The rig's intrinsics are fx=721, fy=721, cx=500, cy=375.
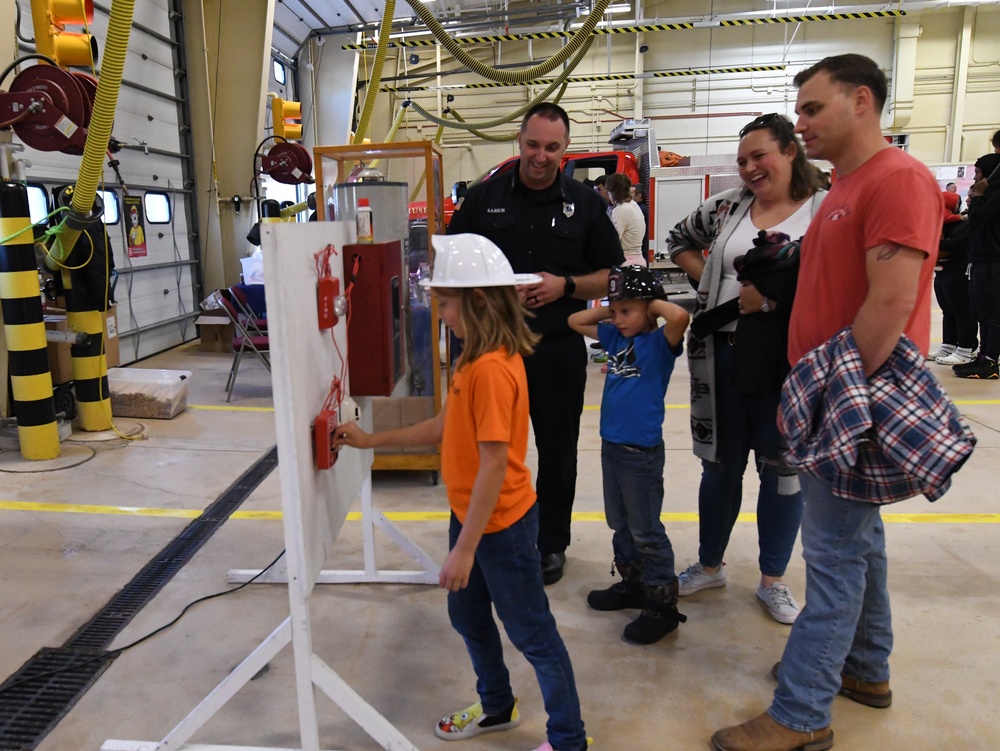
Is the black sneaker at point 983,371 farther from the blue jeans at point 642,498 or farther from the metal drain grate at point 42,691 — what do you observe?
the metal drain grate at point 42,691

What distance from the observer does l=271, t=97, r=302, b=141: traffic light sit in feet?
30.8

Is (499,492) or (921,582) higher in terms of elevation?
(499,492)

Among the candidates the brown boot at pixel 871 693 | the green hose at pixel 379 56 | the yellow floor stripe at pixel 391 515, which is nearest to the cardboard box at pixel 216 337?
the green hose at pixel 379 56

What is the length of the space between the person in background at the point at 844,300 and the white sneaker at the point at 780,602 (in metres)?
0.60

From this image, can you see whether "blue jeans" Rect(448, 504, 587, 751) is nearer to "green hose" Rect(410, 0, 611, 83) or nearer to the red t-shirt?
the red t-shirt

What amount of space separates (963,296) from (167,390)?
7.08m

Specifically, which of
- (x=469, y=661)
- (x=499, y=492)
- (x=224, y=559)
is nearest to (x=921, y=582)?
(x=469, y=661)

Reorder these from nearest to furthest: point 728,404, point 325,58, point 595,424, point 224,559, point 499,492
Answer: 1. point 499,492
2. point 728,404
3. point 224,559
4. point 595,424
5. point 325,58

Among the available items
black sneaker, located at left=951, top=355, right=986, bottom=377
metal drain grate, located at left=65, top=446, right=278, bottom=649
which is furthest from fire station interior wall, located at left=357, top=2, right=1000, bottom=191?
metal drain grate, located at left=65, top=446, right=278, bottom=649

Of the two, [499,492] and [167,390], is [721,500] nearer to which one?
[499,492]

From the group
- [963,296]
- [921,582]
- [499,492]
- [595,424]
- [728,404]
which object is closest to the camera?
[499,492]

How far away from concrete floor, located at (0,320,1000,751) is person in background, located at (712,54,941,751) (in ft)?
0.81

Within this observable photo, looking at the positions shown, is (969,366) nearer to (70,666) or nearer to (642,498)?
(642,498)

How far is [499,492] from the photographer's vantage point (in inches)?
67.4
